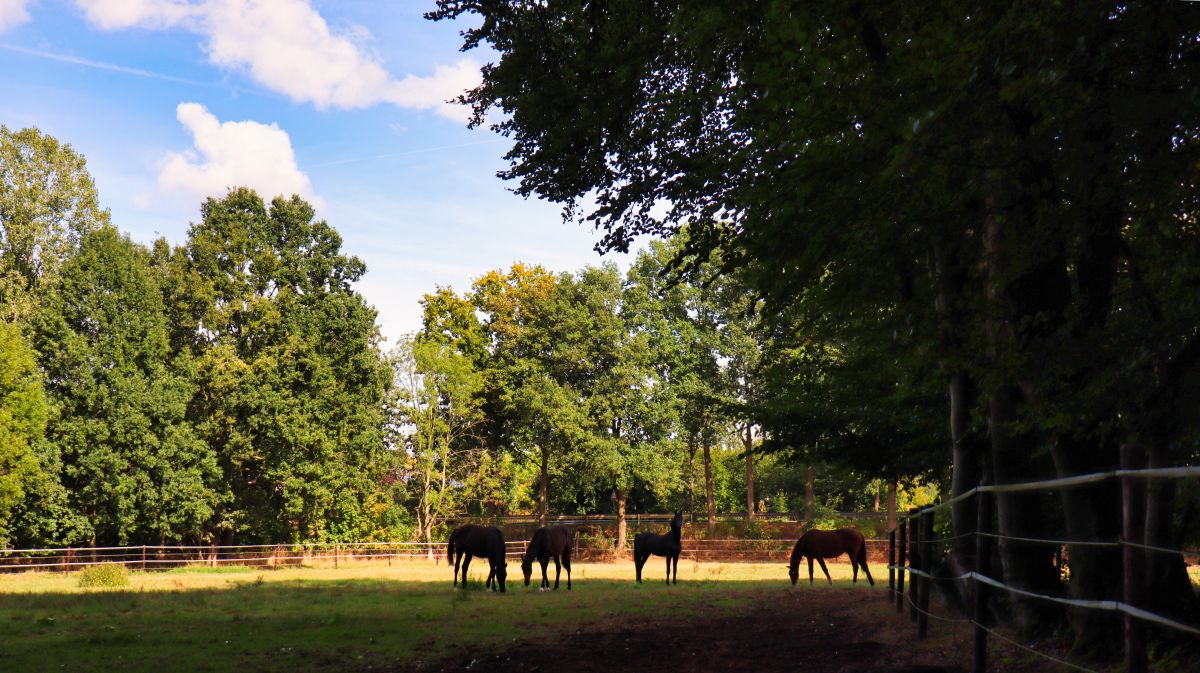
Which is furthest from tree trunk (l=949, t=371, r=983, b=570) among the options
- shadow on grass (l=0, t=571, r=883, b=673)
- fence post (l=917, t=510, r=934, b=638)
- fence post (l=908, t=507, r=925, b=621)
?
shadow on grass (l=0, t=571, r=883, b=673)

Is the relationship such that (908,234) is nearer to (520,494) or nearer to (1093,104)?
(1093,104)

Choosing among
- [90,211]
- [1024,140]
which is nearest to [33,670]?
[1024,140]

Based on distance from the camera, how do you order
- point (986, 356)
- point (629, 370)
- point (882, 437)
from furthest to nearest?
1. point (629, 370)
2. point (882, 437)
3. point (986, 356)

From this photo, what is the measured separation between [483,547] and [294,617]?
26.3 feet

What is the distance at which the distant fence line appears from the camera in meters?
32.8

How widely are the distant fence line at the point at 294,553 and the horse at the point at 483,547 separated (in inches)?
582

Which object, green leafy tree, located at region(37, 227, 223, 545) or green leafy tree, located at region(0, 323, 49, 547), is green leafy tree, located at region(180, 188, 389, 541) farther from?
green leafy tree, located at region(0, 323, 49, 547)

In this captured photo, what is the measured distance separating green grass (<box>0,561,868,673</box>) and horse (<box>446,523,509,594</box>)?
0.59 meters

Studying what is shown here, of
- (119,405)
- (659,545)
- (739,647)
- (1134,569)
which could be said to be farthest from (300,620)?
(119,405)

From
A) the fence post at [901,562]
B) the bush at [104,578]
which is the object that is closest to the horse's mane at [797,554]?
the fence post at [901,562]

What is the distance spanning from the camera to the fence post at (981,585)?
257 inches

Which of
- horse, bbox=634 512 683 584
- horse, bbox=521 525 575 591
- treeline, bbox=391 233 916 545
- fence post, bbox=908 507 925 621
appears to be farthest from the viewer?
treeline, bbox=391 233 916 545

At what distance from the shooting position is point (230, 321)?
4147 cm

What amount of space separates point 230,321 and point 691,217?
3257 cm
